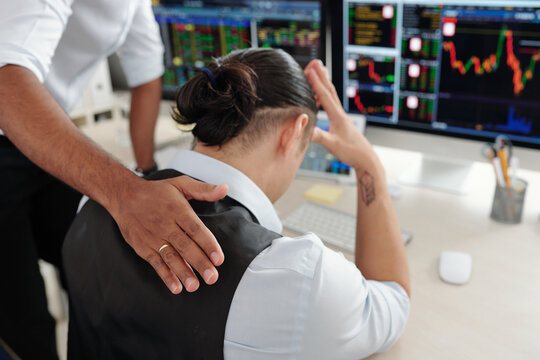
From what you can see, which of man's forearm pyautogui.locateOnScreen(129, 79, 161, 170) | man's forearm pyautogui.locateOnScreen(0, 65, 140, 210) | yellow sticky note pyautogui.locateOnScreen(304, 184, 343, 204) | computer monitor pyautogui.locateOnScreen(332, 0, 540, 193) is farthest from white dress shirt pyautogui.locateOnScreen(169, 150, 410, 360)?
man's forearm pyautogui.locateOnScreen(129, 79, 161, 170)

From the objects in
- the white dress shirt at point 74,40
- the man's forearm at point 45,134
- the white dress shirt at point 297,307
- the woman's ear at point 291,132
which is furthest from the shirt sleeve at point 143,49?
the white dress shirt at point 297,307

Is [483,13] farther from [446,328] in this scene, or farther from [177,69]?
[177,69]

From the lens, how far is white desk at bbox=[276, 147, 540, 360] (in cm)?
76

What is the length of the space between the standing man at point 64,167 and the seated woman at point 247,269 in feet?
0.09

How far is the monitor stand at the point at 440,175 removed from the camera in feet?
4.27

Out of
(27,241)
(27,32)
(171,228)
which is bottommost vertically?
(27,241)

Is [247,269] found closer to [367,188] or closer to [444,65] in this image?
[367,188]

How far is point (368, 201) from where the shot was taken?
96 centimetres

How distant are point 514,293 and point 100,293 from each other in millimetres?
730

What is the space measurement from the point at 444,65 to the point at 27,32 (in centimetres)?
94

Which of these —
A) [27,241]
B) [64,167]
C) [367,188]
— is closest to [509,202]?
[367,188]

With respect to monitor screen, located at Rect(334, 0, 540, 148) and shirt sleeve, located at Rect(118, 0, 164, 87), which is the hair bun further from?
shirt sleeve, located at Rect(118, 0, 164, 87)

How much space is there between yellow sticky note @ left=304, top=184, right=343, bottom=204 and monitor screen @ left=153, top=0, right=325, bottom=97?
1.19 ft

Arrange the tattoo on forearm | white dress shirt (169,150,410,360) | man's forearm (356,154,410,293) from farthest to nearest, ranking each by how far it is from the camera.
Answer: the tattoo on forearm, man's forearm (356,154,410,293), white dress shirt (169,150,410,360)
